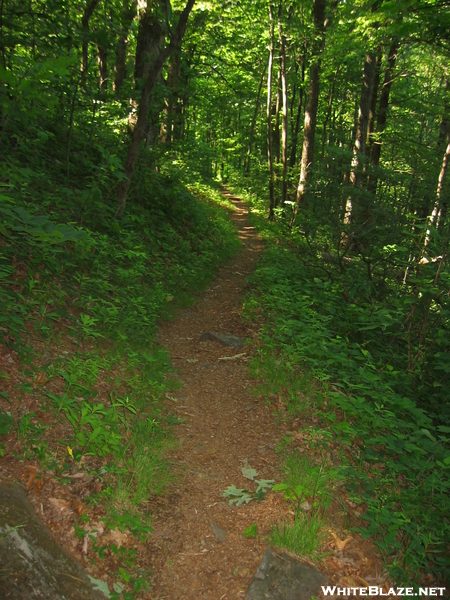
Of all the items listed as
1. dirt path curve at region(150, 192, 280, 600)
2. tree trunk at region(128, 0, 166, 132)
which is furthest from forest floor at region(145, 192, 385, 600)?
tree trunk at region(128, 0, 166, 132)

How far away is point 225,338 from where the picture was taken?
6676 mm

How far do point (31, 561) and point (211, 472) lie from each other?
1858 mm

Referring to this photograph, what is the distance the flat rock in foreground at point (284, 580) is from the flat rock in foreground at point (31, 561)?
3.47 ft

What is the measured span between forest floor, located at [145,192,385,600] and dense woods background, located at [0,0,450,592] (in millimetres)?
426

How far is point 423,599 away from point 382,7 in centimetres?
625

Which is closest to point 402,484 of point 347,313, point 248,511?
point 248,511

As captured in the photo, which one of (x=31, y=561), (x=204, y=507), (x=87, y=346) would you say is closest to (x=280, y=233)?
(x=87, y=346)

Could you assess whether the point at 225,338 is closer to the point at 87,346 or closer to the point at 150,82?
the point at 87,346

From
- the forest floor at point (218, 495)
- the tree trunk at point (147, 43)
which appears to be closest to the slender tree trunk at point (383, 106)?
the tree trunk at point (147, 43)

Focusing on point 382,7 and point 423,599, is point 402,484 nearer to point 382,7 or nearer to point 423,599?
point 423,599

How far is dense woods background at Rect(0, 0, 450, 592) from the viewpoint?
3775 mm

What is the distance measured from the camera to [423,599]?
280 centimetres

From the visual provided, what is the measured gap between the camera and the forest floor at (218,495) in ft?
9.59

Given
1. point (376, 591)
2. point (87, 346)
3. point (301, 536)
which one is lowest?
point (376, 591)
